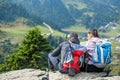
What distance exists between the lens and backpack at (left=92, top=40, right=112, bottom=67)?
58.9ft

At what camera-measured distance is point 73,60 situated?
687 inches

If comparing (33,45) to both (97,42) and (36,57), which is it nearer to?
(36,57)

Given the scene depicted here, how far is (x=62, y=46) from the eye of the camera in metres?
17.9

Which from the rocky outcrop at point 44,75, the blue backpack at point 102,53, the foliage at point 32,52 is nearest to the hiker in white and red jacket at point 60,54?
the rocky outcrop at point 44,75

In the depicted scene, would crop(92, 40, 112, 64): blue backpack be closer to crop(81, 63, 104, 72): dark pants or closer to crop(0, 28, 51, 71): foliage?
crop(81, 63, 104, 72): dark pants

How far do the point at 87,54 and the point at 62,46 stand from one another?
5.11 ft

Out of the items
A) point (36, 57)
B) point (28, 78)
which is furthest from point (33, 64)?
point (28, 78)

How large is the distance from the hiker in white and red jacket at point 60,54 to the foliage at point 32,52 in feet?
89.0

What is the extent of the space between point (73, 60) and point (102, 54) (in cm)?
177

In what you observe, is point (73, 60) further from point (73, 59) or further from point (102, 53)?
point (102, 53)

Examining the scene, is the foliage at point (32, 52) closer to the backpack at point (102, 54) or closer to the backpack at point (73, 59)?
the backpack at point (102, 54)

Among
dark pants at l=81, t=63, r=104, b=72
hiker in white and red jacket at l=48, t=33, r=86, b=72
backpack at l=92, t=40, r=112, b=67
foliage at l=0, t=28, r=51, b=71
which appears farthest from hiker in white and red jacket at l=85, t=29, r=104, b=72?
foliage at l=0, t=28, r=51, b=71

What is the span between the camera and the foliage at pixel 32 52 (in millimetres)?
47125

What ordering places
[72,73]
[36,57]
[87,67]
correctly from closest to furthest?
1. [72,73]
2. [87,67]
3. [36,57]
